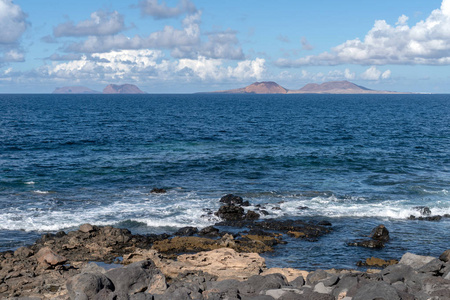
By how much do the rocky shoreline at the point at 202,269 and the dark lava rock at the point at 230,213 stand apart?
0.08 metres

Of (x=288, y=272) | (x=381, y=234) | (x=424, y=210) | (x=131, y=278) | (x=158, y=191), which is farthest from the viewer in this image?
(x=158, y=191)

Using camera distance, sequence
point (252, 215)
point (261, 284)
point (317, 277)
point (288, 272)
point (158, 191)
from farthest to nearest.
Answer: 1. point (158, 191)
2. point (252, 215)
3. point (288, 272)
4. point (317, 277)
5. point (261, 284)

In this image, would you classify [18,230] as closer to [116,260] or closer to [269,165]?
[116,260]

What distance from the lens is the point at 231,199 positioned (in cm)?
3612

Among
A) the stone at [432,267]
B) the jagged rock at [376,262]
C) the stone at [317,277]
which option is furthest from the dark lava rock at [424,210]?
the stone at [317,277]

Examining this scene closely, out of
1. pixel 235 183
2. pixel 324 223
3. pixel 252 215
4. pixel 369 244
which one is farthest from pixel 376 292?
pixel 235 183

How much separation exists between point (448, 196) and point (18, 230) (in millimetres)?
33723

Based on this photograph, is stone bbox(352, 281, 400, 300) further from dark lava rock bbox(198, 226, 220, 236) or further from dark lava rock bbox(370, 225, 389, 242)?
dark lava rock bbox(198, 226, 220, 236)

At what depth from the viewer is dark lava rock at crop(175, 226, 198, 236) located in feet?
95.1

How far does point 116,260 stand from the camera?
2412 centimetres

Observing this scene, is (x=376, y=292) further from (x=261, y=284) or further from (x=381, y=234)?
(x=381, y=234)

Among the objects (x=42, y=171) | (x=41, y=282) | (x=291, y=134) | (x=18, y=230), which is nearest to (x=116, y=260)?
(x=41, y=282)

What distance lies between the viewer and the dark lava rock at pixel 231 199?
35.8 metres

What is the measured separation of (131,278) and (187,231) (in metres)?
11.3
